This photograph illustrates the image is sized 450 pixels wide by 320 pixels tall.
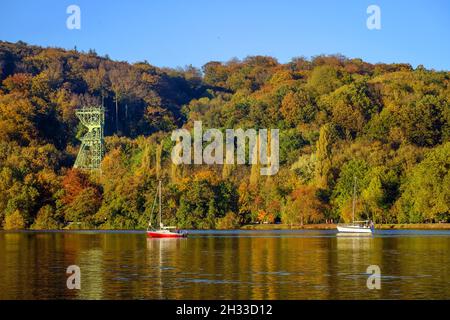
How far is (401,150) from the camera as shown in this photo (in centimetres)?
11144

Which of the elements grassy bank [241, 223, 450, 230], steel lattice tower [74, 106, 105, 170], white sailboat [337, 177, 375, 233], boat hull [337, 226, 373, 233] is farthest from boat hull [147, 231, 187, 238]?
steel lattice tower [74, 106, 105, 170]

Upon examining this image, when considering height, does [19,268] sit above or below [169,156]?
below

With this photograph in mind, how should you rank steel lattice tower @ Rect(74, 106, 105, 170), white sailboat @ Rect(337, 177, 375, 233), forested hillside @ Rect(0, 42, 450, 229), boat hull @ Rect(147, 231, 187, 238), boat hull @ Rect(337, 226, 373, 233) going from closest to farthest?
boat hull @ Rect(147, 231, 187, 238)
boat hull @ Rect(337, 226, 373, 233)
white sailboat @ Rect(337, 177, 375, 233)
forested hillside @ Rect(0, 42, 450, 229)
steel lattice tower @ Rect(74, 106, 105, 170)

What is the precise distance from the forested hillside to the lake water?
3255 cm

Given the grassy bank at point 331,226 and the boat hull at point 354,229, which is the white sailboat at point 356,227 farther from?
the grassy bank at point 331,226

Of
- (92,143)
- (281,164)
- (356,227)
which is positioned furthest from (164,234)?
(92,143)

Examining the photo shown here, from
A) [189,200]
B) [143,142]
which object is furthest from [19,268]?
[143,142]

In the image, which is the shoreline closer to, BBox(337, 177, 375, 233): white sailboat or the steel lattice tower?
BBox(337, 177, 375, 233): white sailboat

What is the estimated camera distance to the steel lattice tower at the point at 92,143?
126 meters

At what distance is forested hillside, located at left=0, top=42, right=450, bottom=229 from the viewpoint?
103 metres

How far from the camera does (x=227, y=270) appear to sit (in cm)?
4741

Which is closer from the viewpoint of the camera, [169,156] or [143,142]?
[169,156]

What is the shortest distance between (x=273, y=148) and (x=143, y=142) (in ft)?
78.0
